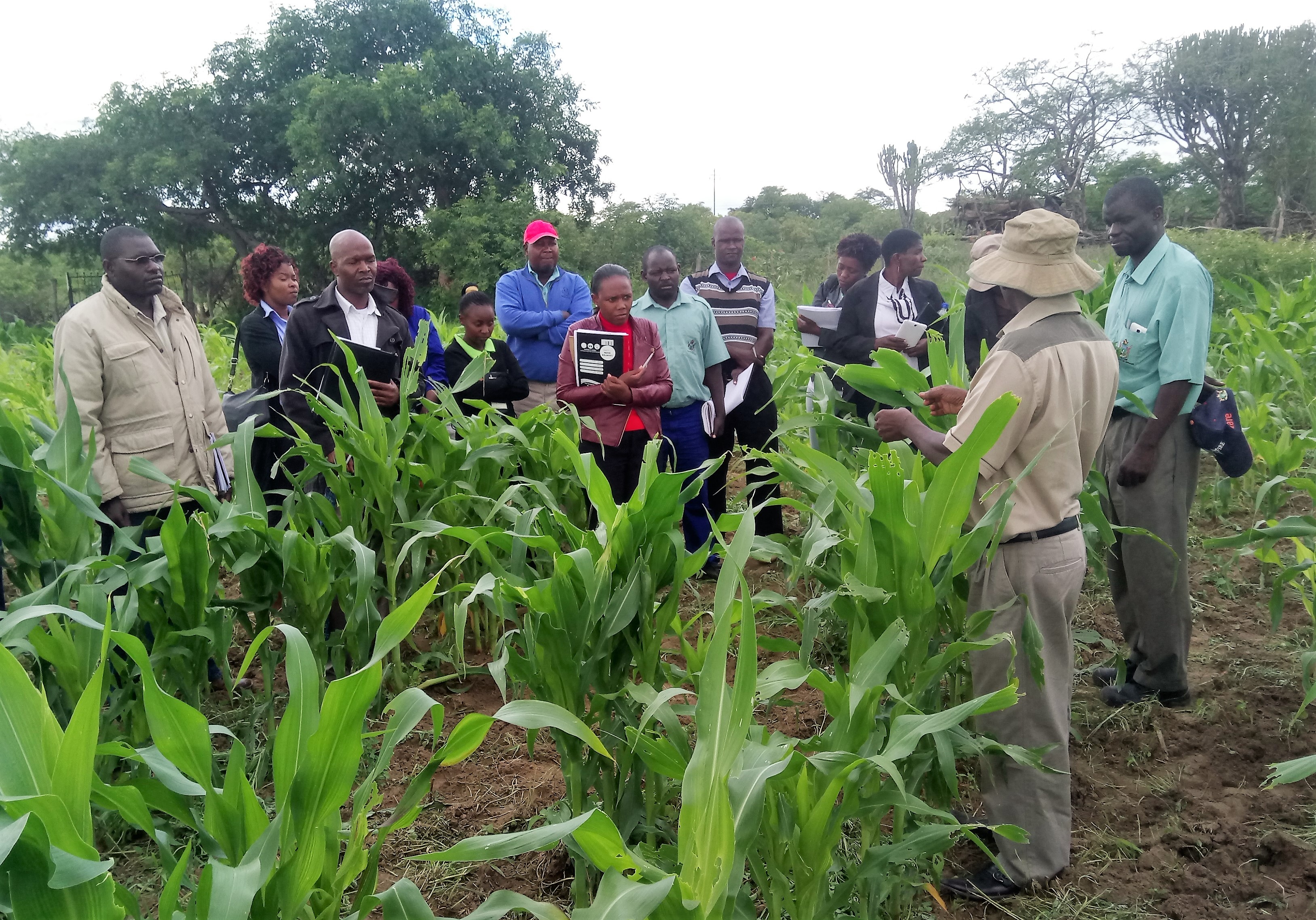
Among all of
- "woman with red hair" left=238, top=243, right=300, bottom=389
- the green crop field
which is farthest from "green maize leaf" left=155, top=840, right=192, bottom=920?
"woman with red hair" left=238, top=243, right=300, bottom=389

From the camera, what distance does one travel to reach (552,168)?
69.7 ft

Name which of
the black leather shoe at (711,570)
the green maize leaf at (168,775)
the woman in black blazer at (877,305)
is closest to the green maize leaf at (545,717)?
the green maize leaf at (168,775)

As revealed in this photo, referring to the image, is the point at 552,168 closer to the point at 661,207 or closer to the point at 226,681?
the point at 661,207

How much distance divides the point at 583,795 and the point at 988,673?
1.03 metres

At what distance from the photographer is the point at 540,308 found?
476 cm

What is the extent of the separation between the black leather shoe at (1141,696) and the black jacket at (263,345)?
145 inches

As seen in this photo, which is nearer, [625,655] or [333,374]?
[625,655]

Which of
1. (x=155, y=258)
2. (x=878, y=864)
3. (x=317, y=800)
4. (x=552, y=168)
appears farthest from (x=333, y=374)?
(x=552, y=168)

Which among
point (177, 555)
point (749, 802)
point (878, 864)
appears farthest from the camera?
point (177, 555)

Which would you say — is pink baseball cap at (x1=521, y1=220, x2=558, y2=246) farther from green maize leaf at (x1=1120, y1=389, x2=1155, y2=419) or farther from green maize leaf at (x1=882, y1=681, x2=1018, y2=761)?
green maize leaf at (x1=882, y1=681, x2=1018, y2=761)

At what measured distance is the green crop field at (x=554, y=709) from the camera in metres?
1.30

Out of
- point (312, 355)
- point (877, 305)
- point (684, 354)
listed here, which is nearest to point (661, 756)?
point (312, 355)

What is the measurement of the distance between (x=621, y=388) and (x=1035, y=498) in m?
2.09

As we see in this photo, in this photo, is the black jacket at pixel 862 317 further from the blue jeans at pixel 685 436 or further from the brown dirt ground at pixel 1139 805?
the brown dirt ground at pixel 1139 805
